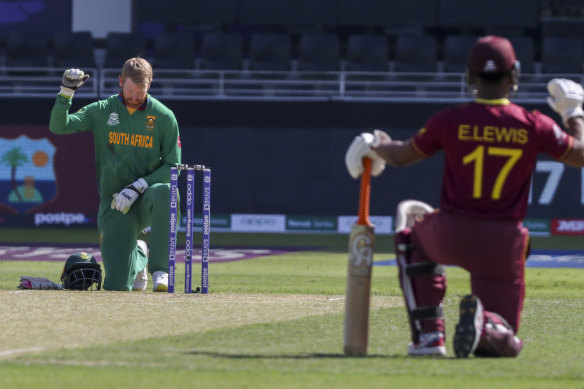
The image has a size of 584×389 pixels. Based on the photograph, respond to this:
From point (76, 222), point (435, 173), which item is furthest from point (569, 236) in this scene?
point (76, 222)

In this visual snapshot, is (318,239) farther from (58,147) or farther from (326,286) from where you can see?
(326,286)

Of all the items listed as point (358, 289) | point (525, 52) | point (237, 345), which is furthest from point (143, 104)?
point (525, 52)

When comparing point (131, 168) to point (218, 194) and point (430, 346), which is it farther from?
point (218, 194)

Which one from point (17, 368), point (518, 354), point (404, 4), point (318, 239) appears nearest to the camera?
point (17, 368)

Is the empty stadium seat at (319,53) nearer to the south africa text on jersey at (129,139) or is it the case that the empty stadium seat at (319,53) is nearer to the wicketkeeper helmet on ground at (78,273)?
the south africa text on jersey at (129,139)

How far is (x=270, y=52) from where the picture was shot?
87.4ft

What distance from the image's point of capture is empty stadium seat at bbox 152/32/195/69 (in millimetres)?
26469

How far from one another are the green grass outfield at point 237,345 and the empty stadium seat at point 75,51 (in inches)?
734

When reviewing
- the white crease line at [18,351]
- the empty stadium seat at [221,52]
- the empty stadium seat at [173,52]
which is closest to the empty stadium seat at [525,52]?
the empty stadium seat at [221,52]

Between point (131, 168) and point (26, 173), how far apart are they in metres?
17.0

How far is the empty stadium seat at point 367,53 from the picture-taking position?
26453 millimetres

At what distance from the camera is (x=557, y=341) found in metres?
6.33

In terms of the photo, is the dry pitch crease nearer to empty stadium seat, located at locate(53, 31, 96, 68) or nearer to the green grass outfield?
the green grass outfield

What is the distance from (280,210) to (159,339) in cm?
1959
